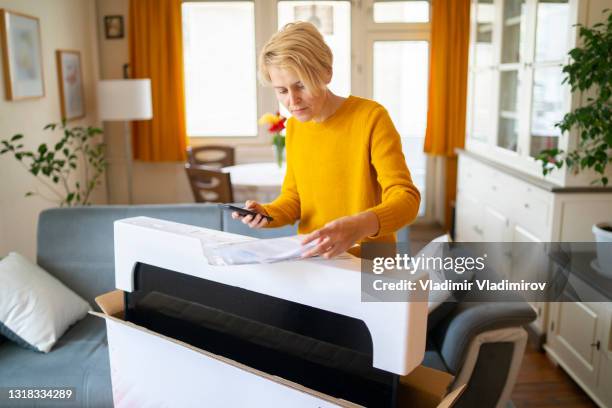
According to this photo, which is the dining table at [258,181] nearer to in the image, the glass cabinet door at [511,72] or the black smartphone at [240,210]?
the glass cabinet door at [511,72]

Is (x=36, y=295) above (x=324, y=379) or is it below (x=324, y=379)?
below

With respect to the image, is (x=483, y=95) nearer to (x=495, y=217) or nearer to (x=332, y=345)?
(x=495, y=217)

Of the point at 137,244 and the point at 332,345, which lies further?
the point at 137,244

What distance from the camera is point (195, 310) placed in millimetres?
1175

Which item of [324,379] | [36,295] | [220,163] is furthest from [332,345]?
[220,163]

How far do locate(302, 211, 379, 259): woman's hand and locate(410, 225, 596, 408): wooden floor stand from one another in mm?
1912

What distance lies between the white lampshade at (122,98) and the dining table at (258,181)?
0.93 metres

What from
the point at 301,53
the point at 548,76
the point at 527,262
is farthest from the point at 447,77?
the point at 301,53

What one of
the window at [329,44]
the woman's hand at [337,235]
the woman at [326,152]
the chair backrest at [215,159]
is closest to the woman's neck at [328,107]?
the woman at [326,152]

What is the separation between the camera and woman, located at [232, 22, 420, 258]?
119 centimetres

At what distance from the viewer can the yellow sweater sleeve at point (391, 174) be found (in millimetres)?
1149

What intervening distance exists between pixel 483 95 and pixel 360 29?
5.04 ft

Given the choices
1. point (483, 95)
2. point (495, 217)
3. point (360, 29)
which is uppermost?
point (360, 29)

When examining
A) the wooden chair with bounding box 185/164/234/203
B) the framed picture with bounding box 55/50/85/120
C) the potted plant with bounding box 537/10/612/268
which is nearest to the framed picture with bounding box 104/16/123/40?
the framed picture with bounding box 55/50/85/120
